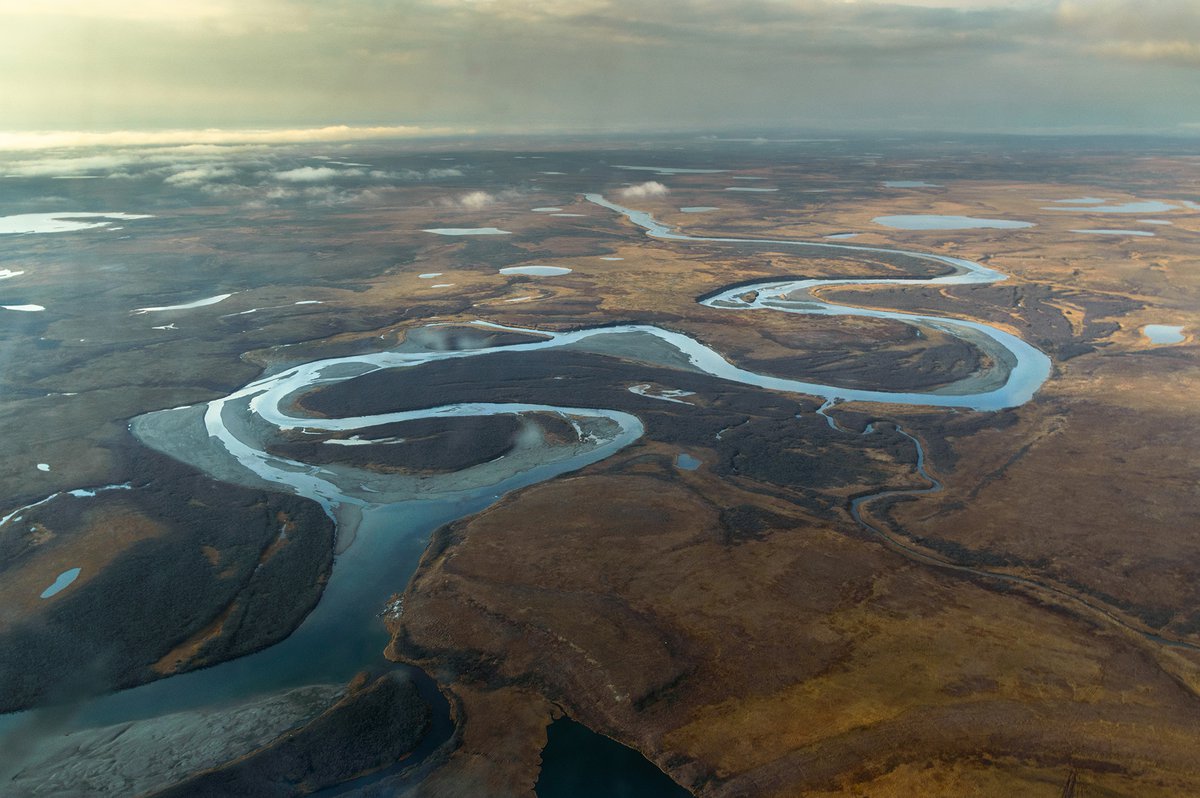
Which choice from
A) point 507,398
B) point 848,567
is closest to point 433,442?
point 507,398

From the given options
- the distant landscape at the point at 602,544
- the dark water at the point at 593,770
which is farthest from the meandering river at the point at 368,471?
the dark water at the point at 593,770

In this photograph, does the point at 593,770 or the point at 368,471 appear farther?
the point at 368,471

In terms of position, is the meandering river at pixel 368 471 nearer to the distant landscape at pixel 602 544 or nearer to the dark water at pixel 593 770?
the distant landscape at pixel 602 544

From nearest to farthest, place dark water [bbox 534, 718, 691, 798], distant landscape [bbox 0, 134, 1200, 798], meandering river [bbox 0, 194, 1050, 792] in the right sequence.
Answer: dark water [bbox 534, 718, 691, 798] < distant landscape [bbox 0, 134, 1200, 798] < meandering river [bbox 0, 194, 1050, 792]

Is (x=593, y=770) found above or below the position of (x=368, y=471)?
below

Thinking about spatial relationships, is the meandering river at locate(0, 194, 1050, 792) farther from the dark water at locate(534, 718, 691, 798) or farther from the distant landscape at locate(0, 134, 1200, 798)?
the dark water at locate(534, 718, 691, 798)

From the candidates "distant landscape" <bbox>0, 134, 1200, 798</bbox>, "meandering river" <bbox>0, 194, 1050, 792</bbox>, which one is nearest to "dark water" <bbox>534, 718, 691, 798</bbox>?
"distant landscape" <bbox>0, 134, 1200, 798</bbox>

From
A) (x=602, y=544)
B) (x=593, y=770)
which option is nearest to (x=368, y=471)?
(x=602, y=544)

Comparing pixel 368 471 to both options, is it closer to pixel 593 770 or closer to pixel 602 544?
pixel 602 544
